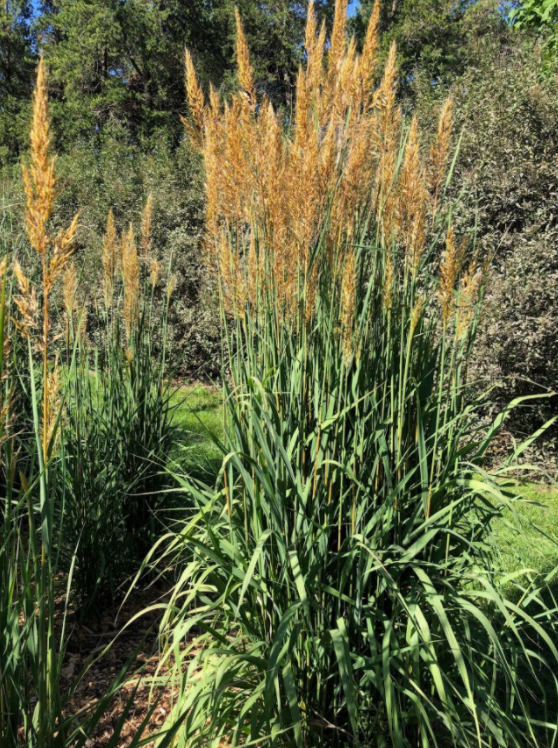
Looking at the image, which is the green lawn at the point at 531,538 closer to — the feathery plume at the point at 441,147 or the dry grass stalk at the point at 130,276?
the feathery plume at the point at 441,147

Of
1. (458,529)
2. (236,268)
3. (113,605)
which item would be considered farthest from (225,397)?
A: (113,605)

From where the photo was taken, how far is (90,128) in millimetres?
20312

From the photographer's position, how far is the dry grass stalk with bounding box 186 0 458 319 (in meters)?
1.70

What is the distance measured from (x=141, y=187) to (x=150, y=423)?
8154 mm

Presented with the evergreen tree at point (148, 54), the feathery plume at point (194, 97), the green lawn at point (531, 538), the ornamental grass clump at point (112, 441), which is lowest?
the green lawn at point (531, 538)

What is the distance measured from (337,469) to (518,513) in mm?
725

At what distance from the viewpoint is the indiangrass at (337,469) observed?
1629mm

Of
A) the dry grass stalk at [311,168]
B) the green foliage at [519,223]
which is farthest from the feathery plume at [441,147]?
the green foliage at [519,223]

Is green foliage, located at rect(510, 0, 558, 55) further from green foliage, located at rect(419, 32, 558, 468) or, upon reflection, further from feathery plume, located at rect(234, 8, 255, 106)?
feathery plume, located at rect(234, 8, 255, 106)

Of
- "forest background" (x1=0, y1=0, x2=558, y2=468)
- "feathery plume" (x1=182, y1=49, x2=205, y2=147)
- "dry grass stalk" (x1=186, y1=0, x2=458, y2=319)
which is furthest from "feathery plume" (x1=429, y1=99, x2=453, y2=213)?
"feathery plume" (x1=182, y1=49, x2=205, y2=147)

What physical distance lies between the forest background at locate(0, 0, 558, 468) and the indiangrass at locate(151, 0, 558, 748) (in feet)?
1.11

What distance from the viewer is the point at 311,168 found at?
5.27ft

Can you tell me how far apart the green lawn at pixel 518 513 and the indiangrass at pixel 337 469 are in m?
0.35

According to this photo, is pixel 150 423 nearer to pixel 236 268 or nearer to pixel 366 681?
pixel 236 268
